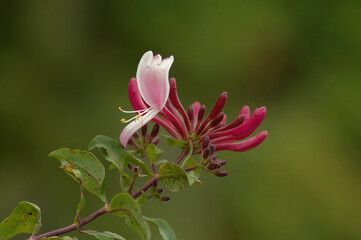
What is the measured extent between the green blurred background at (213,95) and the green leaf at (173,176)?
2.08 meters

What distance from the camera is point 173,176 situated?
2.46ft

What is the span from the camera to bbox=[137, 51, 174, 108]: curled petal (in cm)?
76

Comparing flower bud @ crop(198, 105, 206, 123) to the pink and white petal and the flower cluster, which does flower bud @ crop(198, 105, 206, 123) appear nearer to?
the flower cluster

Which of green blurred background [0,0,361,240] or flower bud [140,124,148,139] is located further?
green blurred background [0,0,361,240]

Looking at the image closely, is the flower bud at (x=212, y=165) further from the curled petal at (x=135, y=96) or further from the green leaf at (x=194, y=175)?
the curled petal at (x=135, y=96)

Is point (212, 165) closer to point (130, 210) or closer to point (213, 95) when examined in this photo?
point (130, 210)

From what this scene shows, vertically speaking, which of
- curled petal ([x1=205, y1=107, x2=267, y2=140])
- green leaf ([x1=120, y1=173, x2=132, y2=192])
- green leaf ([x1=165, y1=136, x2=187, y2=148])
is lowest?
green leaf ([x1=120, y1=173, x2=132, y2=192])

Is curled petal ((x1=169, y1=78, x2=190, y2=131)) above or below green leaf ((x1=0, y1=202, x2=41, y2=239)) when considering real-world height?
above

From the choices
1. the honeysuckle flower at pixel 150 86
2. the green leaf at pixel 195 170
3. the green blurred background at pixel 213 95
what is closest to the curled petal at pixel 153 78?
the honeysuckle flower at pixel 150 86

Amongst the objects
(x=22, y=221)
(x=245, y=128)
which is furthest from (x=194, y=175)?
(x=22, y=221)

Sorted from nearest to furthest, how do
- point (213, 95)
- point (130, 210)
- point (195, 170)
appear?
1. point (130, 210)
2. point (195, 170)
3. point (213, 95)

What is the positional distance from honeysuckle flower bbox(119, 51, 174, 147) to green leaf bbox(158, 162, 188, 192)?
67 mm

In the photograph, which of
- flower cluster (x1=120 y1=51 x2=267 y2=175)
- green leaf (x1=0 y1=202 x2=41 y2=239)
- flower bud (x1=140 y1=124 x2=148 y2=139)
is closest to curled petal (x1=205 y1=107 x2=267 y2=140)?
flower cluster (x1=120 y1=51 x2=267 y2=175)

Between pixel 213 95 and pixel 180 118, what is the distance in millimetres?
2692
